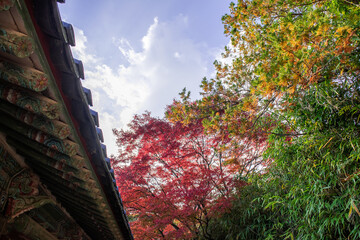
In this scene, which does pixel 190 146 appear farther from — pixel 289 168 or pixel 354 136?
pixel 354 136

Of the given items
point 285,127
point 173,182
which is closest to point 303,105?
point 285,127


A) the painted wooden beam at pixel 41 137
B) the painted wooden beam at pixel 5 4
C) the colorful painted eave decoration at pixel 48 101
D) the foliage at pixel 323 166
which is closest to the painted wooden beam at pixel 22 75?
the colorful painted eave decoration at pixel 48 101

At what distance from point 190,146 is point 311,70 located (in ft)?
20.4

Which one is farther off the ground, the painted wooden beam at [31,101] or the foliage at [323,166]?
the painted wooden beam at [31,101]

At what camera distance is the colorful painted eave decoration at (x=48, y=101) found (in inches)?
41.8

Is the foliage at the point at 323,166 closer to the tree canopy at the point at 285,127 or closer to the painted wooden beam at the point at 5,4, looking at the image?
the tree canopy at the point at 285,127

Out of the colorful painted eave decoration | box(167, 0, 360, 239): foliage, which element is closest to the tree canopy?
box(167, 0, 360, 239): foliage

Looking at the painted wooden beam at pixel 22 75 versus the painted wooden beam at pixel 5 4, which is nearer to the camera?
the painted wooden beam at pixel 5 4

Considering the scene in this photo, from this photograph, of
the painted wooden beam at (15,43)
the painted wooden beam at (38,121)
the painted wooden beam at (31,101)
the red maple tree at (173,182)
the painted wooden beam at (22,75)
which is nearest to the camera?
the painted wooden beam at (15,43)

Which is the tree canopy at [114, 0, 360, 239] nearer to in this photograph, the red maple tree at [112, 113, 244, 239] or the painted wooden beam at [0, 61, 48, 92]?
the red maple tree at [112, 113, 244, 239]

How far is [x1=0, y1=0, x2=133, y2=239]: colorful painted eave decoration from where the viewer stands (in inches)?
41.8

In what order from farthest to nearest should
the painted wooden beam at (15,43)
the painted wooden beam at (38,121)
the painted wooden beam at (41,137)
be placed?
the painted wooden beam at (41,137), the painted wooden beam at (38,121), the painted wooden beam at (15,43)

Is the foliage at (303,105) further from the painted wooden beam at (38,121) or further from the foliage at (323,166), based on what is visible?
the painted wooden beam at (38,121)

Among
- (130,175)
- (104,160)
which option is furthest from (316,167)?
(130,175)
